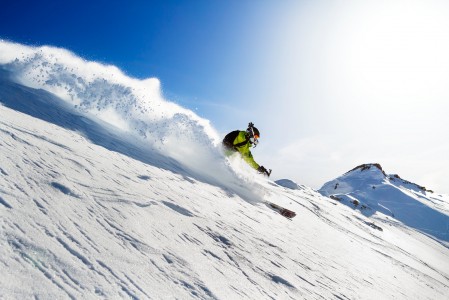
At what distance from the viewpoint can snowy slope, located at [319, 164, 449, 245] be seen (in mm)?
67562

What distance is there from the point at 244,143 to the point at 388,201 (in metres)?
78.0

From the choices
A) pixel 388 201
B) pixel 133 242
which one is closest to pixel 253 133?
pixel 133 242

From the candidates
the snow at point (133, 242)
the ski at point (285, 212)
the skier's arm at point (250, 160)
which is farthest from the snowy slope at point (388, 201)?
the snow at point (133, 242)

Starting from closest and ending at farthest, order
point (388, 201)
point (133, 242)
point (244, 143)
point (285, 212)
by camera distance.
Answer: point (133, 242), point (285, 212), point (244, 143), point (388, 201)

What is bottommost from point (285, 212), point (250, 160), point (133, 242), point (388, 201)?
point (133, 242)

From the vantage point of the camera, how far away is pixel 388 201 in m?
79.6

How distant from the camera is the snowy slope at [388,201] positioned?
222ft

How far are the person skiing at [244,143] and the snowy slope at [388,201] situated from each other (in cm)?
4221

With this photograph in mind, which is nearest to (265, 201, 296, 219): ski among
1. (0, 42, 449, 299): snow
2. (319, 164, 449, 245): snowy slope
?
(0, 42, 449, 299): snow

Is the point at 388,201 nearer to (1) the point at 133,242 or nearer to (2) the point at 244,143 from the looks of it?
(2) the point at 244,143

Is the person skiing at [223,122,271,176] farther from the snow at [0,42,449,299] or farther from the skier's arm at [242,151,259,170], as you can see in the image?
the snow at [0,42,449,299]

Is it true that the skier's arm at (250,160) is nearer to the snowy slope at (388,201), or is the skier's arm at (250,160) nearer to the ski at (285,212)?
the ski at (285,212)

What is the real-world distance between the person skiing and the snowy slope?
42211 mm

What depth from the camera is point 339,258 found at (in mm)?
8719
